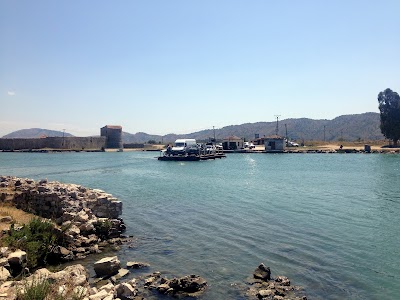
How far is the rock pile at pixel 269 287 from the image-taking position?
38.6 ft

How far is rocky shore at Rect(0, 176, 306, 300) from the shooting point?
1007 cm

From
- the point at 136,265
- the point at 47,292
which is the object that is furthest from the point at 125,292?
the point at 136,265

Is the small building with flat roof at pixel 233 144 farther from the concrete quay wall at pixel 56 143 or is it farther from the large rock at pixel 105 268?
the large rock at pixel 105 268

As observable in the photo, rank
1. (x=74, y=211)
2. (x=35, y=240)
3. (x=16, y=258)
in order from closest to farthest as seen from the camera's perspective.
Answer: (x=16, y=258) → (x=35, y=240) → (x=74, y=211)

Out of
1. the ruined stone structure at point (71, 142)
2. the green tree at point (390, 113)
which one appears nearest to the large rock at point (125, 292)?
the green tree at point (390, 113)

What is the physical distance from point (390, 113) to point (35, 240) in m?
117

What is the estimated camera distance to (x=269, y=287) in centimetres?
1239

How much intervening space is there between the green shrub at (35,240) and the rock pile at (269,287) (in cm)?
817

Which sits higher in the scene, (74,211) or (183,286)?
(74,211)

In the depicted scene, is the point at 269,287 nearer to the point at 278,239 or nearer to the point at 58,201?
the point at 278,239

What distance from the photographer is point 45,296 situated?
834 cm

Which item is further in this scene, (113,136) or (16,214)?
(113,136)

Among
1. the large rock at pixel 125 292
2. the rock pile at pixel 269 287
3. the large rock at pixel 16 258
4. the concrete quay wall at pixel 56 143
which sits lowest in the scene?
the rock pile at pixel 269 287

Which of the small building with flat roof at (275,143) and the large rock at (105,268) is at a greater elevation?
the small building with flat roof at (275,143)
